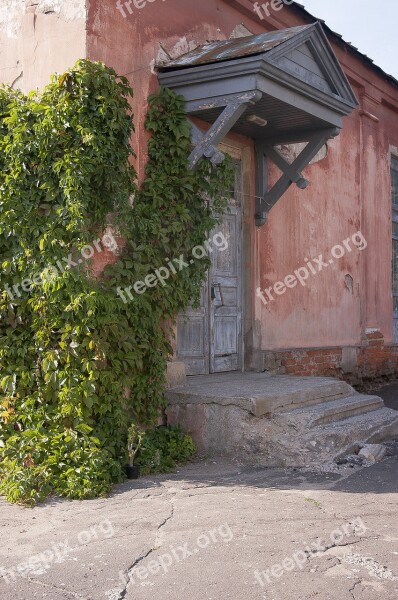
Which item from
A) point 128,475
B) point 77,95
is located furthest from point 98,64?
point 128,475

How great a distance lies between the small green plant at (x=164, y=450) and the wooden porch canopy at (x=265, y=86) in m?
2.51

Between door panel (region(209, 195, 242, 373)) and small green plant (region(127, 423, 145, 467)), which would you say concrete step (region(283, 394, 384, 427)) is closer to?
small green plant (region(127, 423, 145, 467))

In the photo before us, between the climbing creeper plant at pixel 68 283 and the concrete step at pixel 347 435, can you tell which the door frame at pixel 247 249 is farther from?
the climbing creeper plant at pixel 68 283

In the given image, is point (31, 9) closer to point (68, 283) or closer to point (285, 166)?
point (68, 283)

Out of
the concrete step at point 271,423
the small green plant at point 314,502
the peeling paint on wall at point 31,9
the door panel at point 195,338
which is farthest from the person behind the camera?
→ the door panel at point 195,338

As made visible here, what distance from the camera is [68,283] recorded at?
5.80m

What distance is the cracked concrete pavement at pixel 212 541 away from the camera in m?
3.66

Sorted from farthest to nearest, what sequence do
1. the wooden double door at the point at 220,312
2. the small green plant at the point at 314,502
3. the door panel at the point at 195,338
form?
the wooden double door at the point at 220,312
the door panel at the point at 195,338
the small green plant at the point at 314,502

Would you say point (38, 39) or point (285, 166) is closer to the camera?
point (38, 39)

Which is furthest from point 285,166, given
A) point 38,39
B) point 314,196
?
point 38,39

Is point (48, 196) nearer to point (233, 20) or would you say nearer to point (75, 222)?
point (75, 222)

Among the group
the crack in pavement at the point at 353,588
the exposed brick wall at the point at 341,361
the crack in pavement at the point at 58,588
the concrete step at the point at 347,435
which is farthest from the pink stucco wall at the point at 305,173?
the crack in pavement at the point at 353,588

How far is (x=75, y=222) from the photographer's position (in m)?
5.82

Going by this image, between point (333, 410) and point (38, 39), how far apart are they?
4.44 m
